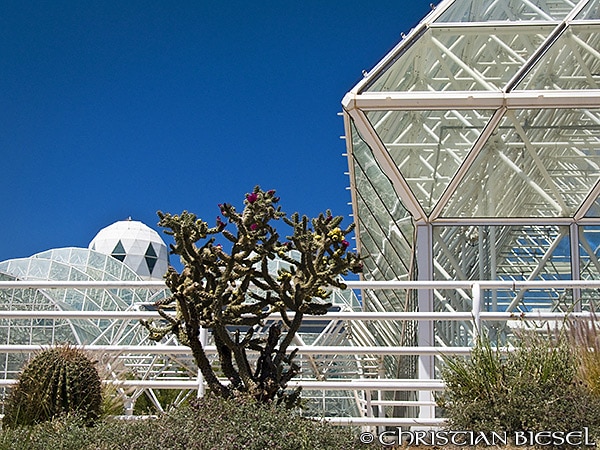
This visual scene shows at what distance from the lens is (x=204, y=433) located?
4699mm

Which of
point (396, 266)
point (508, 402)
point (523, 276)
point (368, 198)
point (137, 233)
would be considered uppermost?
point (137, 233)

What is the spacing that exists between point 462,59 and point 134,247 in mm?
51254

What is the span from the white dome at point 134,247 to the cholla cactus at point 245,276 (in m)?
54.6

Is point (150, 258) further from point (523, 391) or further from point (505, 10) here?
point (523, 391)

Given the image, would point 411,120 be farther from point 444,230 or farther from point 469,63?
point 444,230

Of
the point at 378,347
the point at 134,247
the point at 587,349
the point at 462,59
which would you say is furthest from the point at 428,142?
the point at 134,247

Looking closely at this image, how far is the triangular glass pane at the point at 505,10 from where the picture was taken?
11820 mm

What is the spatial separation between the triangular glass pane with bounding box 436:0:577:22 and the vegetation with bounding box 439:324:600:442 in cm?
720

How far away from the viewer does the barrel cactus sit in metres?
5.76

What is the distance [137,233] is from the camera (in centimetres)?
6094

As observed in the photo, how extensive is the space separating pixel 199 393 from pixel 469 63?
6.68 m

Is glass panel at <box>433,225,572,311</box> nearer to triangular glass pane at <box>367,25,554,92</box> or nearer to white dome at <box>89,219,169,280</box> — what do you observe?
triangular glass pane at <box>367,25,554,92</box>

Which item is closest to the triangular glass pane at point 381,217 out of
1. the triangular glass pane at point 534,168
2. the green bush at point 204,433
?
the triangular glass pane at point 534,168

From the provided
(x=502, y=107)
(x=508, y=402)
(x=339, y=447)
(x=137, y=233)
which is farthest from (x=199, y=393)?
(x=137, y=233)
